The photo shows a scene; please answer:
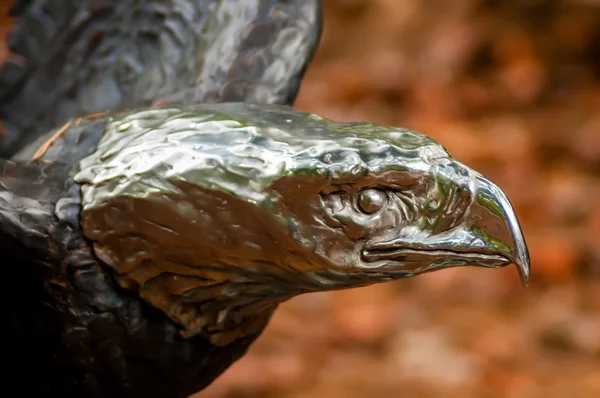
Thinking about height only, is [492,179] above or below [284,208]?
below

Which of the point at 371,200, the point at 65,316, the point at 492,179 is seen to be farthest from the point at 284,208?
the point at 492,179

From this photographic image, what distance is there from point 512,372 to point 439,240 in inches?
63.2

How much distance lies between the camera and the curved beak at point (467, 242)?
0.49 metres

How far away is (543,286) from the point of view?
2252 mm

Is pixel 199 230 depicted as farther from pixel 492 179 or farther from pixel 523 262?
pixel 492 179

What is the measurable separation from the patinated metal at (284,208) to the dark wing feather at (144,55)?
0.57 ft

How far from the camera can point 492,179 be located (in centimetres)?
238

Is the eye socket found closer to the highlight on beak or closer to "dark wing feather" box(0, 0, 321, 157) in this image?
the highlight on beak

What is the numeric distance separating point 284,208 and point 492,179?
6.44ft

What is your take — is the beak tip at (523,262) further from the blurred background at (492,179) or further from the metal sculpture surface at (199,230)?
the blurred background at (492,179)

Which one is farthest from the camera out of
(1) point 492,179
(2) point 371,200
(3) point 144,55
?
(1) point 492,179

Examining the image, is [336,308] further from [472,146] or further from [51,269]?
[51,269]

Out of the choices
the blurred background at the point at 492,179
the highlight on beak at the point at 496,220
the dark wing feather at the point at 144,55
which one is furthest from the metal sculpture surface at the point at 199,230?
the blurred background at the point at 492,179

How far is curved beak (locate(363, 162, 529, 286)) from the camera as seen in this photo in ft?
1.60
